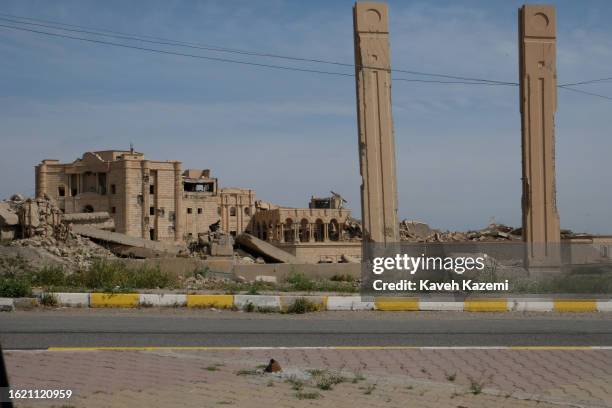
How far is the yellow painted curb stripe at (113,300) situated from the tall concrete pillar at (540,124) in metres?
8.90

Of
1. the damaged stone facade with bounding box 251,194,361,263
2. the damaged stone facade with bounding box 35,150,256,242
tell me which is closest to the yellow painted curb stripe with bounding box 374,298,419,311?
the damaged stone facade with bounding box 251,194,361,263

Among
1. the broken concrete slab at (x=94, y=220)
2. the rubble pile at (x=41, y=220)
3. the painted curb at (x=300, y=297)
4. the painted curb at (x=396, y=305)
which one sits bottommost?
the painted curb at (x=396, y=305)

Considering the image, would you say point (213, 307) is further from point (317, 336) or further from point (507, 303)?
point (507, 303)

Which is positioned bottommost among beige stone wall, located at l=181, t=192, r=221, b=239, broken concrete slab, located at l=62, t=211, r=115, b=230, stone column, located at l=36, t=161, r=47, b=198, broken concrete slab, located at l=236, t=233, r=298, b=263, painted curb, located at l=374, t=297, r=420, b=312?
painted curb, located at l=374, t=297, r=420, b=312

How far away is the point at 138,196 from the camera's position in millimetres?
60812

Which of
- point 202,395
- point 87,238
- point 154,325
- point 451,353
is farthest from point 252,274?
point 202,395

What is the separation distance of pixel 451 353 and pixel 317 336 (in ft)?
6.16

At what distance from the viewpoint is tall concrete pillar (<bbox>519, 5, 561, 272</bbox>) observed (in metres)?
16.1

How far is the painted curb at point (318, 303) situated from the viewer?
40.2 ft

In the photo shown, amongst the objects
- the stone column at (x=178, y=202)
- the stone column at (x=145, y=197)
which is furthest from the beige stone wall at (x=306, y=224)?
the stone column at (x=145, y=197)

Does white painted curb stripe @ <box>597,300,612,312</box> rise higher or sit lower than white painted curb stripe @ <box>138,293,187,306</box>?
lower

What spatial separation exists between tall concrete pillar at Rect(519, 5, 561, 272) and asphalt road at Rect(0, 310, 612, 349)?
4444mm

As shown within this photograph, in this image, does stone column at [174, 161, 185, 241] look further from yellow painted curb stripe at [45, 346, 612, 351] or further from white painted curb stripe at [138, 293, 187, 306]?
yellow painted curb stripe at [45, 346, 612, 351]

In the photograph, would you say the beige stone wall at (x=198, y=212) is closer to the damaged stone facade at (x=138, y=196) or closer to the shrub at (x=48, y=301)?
the damaged stone facade at (x=138, y=196)
